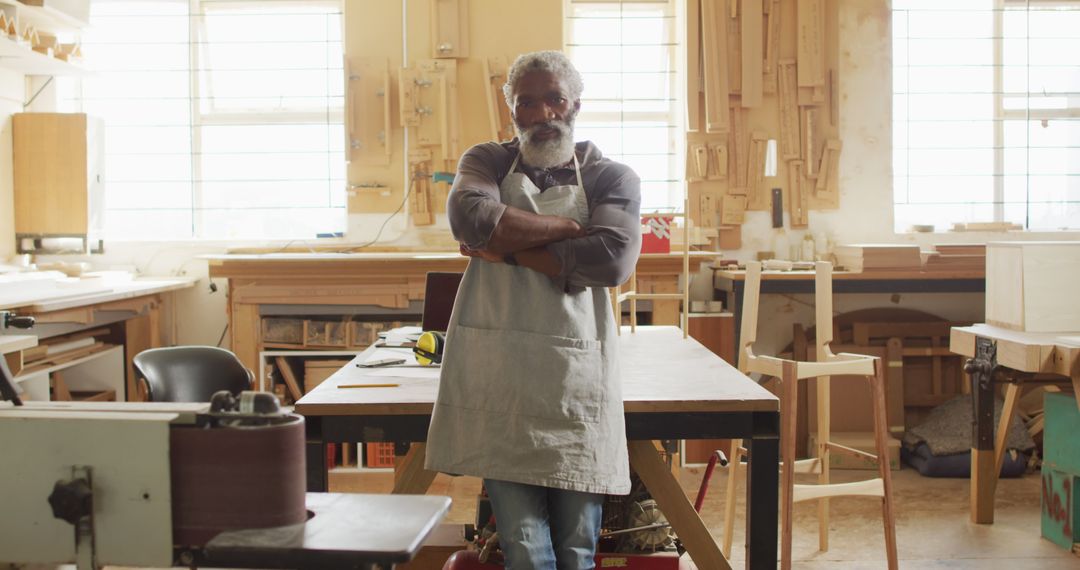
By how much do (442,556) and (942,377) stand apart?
384cm

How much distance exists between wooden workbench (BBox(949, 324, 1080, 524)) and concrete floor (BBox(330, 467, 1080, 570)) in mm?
189

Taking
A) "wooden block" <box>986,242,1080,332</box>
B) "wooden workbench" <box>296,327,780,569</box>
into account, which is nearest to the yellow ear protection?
"wooden workbench" <box>296,327,780,569</box>

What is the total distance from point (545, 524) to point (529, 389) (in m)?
0.30

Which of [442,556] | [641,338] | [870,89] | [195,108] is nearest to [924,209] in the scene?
[870,89]

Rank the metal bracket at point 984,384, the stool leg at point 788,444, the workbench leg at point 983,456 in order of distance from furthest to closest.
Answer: the workbench leg at point 983,456
the metal bracket at point 984,384
the stool leg at point 788,444

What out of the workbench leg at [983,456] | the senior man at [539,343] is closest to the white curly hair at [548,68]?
the senior man at [539,343]

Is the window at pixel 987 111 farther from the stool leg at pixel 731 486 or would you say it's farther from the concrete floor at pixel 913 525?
the stool leg at pixel 731 486

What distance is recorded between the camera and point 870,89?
18.8 feet

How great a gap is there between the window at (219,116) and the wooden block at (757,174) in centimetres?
256

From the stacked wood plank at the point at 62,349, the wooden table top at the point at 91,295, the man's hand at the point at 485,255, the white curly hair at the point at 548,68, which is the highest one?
the white curly hair at the point at 548,68

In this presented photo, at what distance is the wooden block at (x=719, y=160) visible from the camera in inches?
222

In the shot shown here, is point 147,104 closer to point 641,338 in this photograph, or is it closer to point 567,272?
point 641,338

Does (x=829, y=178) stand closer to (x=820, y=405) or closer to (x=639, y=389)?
(x=820, y=405)

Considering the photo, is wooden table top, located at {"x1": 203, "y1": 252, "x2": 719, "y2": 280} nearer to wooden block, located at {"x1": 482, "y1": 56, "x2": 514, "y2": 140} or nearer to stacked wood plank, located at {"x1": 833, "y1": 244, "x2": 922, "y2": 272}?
stacked wood plank, located at {"x1": 833, "y1": 244, "x2": 922, "y2": 272}
